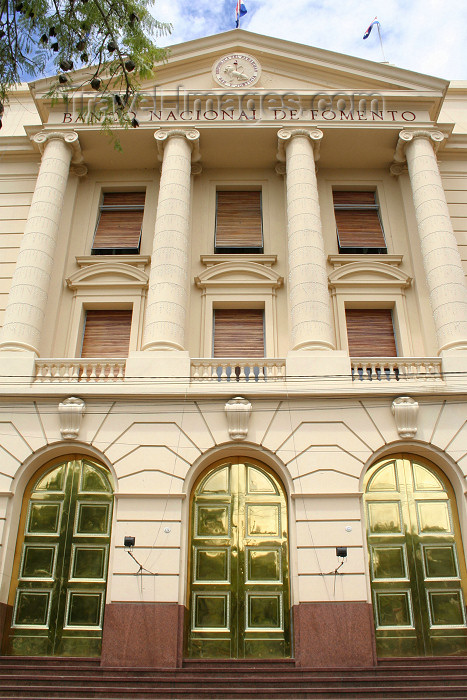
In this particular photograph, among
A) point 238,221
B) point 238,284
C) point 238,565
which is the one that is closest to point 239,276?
point 238,284

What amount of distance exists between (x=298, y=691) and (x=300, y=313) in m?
7.86

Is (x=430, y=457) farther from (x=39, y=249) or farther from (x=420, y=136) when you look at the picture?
(x=39, y=249)

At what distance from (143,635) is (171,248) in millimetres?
8668

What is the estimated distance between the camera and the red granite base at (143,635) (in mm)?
11383

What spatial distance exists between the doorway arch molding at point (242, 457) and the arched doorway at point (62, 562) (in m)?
1.70

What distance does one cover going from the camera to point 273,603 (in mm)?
12562

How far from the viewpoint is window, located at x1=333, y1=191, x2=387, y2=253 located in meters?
17.6

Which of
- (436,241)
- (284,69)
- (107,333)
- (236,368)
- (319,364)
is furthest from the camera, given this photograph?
(284,69)

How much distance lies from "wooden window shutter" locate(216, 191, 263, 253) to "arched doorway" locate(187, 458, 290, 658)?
21.9 feet

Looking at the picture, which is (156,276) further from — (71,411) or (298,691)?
(298,691)

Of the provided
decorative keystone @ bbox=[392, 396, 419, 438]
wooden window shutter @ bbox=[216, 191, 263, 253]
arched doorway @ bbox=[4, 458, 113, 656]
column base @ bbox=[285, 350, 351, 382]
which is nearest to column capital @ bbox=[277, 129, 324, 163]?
wooden window shutter @ bbox=[216, 191, 263, 253]

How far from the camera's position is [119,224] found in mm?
18250

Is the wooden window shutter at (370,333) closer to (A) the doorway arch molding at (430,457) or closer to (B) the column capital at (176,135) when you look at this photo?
(A) the doorway arch molding at (430,457)

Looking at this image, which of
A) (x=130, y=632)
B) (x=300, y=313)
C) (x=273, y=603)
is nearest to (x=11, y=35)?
(x=300, y=313)
